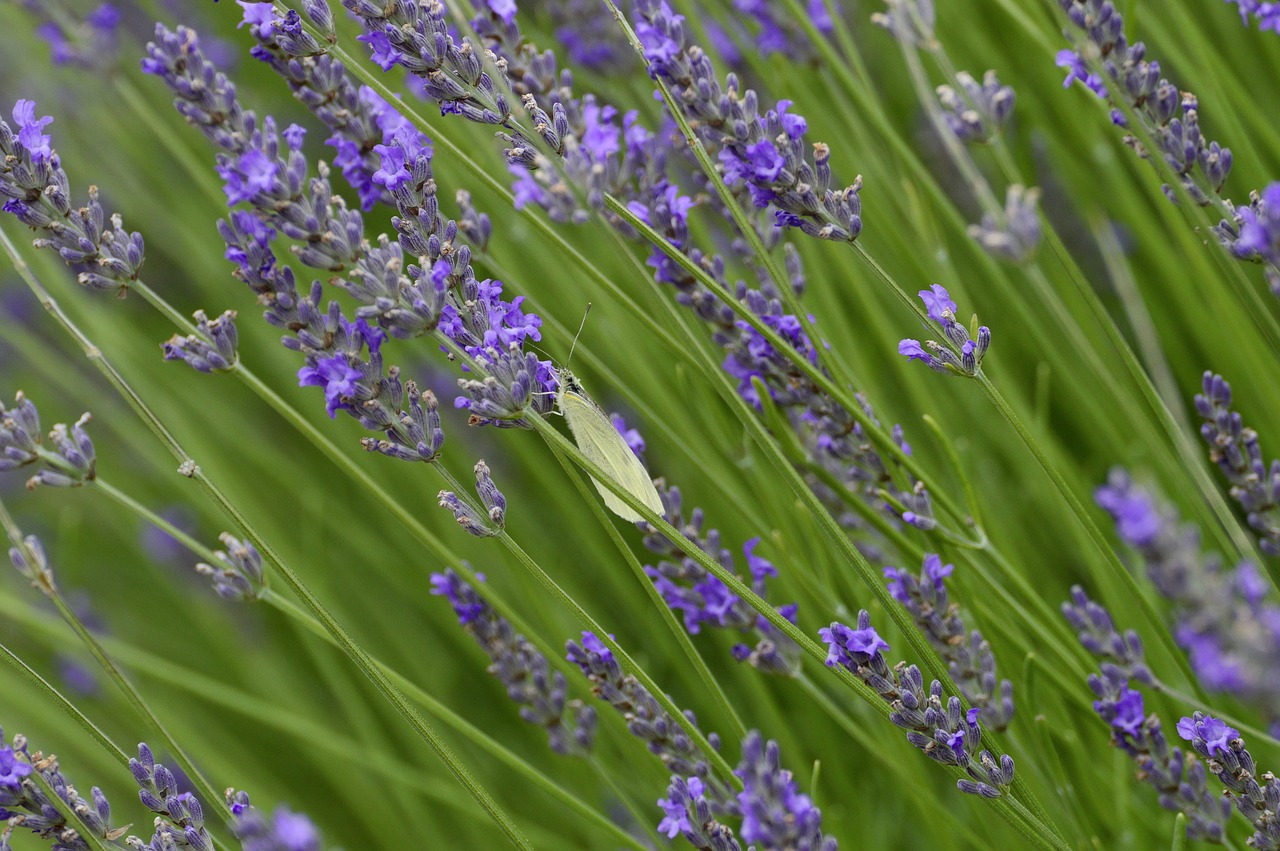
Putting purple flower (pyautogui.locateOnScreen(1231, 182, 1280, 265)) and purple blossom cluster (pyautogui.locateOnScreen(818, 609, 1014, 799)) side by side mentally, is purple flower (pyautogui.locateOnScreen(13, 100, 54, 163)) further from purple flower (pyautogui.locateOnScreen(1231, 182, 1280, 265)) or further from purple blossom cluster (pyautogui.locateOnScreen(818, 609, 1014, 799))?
purple flower (pyautogui.locateOnScreen(1231, 182, 1280, 265))

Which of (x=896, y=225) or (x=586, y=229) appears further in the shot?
(x=586, y=229)

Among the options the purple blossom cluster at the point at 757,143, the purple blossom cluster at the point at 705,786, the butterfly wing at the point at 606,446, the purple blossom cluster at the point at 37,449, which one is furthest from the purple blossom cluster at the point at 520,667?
the purple blossom cluster at the point at 757,143

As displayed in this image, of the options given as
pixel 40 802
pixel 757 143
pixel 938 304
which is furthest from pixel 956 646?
pixel 40 802

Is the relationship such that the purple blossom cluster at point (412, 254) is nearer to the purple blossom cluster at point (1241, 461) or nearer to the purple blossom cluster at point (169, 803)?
the purple blossom cluster at point (169, 803)

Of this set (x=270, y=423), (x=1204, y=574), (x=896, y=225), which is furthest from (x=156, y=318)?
(x=1204, y=574)

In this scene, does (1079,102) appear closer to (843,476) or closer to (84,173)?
(843,476)

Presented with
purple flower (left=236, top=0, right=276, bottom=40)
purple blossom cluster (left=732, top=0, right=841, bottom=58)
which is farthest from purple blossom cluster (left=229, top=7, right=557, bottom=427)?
purple blossom cluster (left=732, top=0, right=841, bottom=58)
